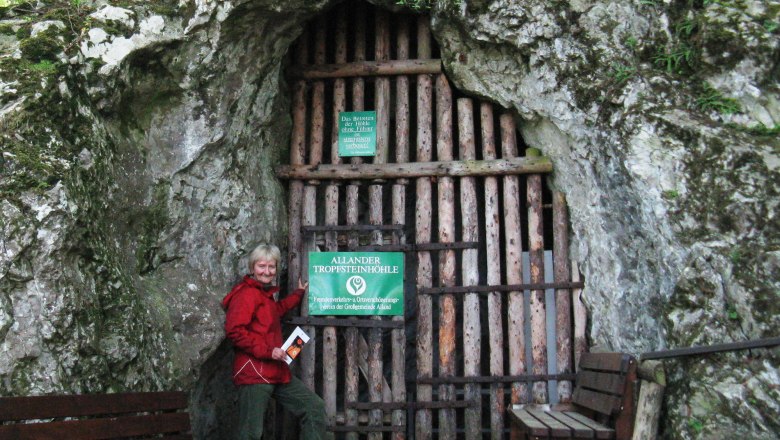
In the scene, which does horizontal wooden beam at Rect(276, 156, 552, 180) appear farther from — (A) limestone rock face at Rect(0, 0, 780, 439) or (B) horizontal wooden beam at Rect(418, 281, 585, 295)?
(B) horizontal wooden beam at Rect(418, 281, 585, 295)

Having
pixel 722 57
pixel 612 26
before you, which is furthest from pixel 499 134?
pixel 722 57

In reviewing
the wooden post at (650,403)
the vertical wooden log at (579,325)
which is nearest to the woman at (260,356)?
the vertical wooden log at (579,325)

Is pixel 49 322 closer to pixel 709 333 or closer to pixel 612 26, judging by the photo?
pixel 709 333

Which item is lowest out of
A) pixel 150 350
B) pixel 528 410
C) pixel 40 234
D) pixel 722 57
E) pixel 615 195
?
pixel 528 410

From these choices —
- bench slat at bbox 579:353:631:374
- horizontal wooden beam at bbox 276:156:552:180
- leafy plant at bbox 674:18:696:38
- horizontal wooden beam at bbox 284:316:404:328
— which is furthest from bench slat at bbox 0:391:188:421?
leafy plant at bbox 674:18:696:38

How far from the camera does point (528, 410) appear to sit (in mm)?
6105

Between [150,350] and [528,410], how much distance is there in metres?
3.25

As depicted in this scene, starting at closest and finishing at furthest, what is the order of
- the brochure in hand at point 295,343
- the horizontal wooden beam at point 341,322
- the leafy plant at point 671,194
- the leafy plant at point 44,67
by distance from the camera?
the leafy plant at point 44,67 → the leafy plant at point 671,194 → the brochure in hand at point 295,343 → the horizontal wooden beam at point 341,322

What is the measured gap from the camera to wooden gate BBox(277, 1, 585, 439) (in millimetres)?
6547

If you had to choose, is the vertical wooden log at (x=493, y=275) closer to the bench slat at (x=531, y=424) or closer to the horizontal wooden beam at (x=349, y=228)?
the bench slat at (x=531, y=424)

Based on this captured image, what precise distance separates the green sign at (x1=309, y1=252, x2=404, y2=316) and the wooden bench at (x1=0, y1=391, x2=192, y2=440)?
1864 mm

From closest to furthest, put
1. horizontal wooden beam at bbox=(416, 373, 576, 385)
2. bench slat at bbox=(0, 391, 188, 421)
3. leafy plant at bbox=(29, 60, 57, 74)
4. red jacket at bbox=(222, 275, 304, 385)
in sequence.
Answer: bench slat at bbox=(0, 391, 188, 421) < leafy plant at bbox=(29, 60, 57, 74) < red jacket at bbox=(222, 275, 304, 385) < horizontal wooden beam at bbox=(416, 373, 576, 385)

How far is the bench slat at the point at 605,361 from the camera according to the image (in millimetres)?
4972

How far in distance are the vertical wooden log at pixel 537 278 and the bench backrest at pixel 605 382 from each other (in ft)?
1.30
